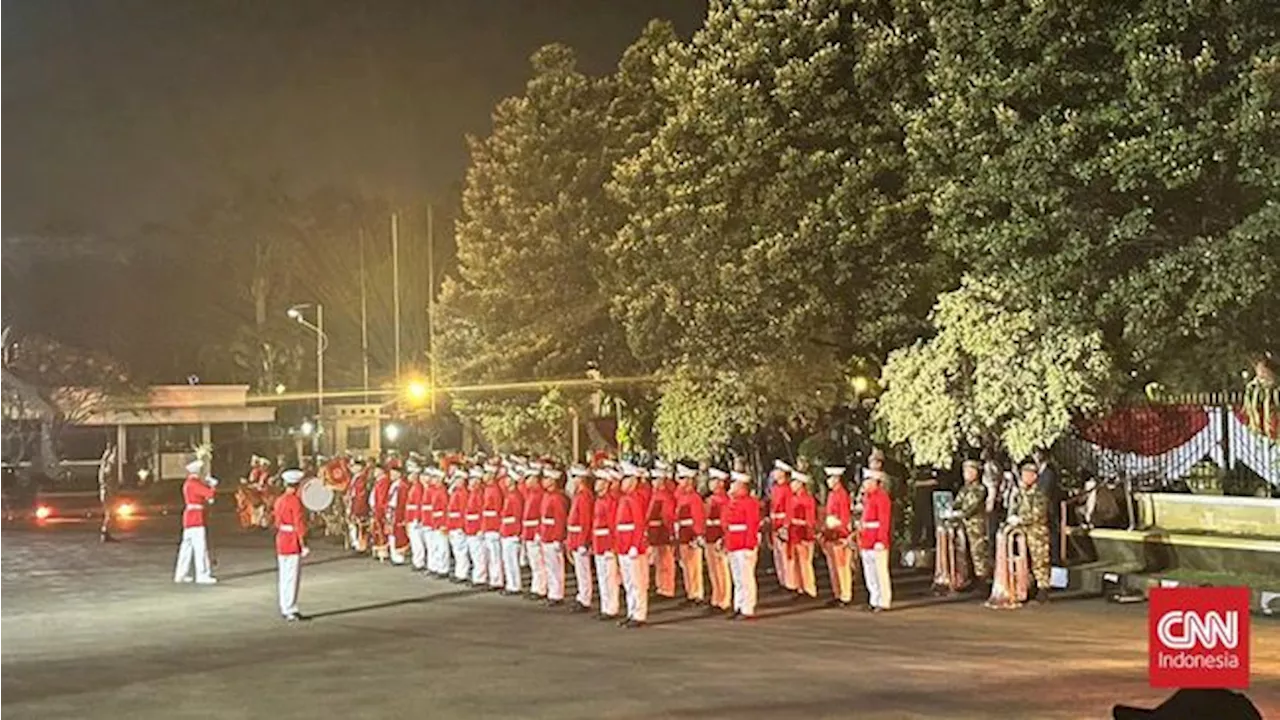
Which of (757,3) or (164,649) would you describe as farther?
(757,3)

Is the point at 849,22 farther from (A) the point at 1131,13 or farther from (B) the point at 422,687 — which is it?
(B) the point at 422,687

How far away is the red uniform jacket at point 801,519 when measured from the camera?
22.6 metres

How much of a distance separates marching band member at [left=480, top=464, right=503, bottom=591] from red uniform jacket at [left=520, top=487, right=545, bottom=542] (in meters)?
1.36

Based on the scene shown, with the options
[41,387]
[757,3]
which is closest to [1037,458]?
[757,3]

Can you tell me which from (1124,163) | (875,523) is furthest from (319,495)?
(1124,163)

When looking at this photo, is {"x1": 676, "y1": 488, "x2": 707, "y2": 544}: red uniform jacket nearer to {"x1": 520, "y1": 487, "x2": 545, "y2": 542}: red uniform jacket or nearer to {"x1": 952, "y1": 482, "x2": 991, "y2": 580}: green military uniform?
{"x1": 520, "y1": 487, "x2": 545, "y2": 542}: red uniform jacket

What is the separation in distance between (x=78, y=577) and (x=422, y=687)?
49.0 ft

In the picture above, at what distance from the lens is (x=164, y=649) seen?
1927 cm

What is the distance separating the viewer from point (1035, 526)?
2228 centimetres

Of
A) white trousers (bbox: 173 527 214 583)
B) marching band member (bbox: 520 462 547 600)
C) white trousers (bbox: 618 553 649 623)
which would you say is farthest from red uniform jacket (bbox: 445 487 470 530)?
white trousers (bbox: 618 553 649 623)

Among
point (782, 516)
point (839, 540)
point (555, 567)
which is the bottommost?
point (555, 567)

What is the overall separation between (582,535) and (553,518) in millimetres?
1177

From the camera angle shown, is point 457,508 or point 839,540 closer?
point 839,540

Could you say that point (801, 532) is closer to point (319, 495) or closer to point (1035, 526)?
point (1035, 526)
